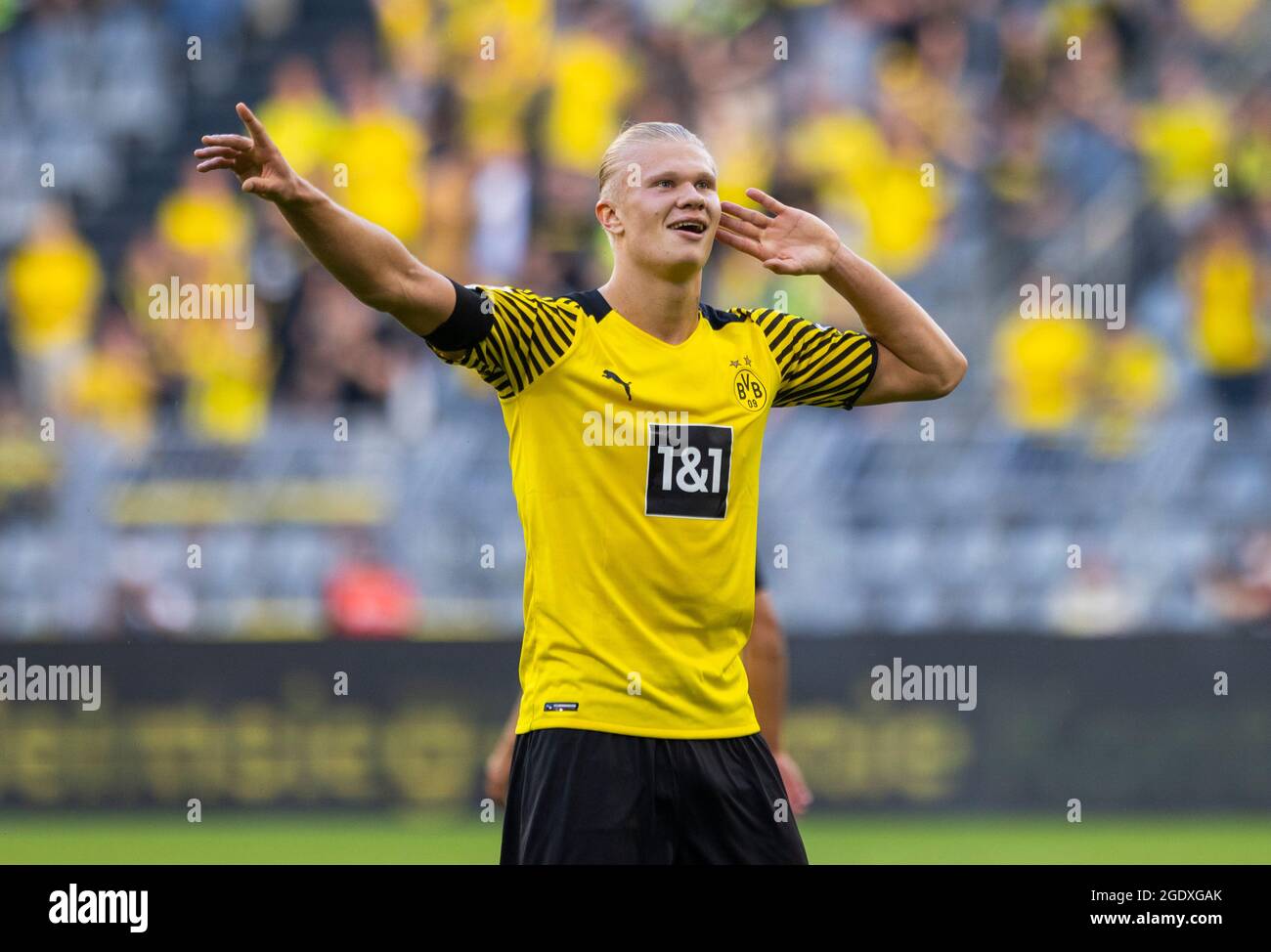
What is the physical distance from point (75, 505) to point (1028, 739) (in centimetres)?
593

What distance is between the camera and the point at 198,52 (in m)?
12.8

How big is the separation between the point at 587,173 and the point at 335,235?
27.1 ft

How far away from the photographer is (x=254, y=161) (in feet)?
13.2

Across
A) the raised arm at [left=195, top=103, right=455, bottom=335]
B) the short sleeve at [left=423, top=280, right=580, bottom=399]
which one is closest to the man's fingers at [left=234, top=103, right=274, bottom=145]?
the raised arm at [left=195, top=103, right=455, bottom=335]

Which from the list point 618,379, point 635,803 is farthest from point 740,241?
point 635,803

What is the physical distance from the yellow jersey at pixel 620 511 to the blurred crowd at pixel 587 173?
7.16 metres

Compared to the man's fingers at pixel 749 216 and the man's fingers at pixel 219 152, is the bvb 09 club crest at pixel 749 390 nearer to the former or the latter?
the man's fingers at pixel 749 216

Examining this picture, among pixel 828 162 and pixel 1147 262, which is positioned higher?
pixel 828 162

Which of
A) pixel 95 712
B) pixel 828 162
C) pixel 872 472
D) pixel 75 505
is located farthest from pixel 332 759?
pixel 828 162

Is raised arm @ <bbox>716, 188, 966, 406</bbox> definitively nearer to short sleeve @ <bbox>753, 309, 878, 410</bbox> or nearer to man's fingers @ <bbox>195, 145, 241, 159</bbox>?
short sleeve @ <bbox>753, 309, 878, 410</bbox>

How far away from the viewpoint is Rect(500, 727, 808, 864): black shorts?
4145mm

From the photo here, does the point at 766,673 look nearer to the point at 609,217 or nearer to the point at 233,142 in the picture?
the point at 609,217

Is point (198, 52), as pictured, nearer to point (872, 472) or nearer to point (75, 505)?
point (75, 505)

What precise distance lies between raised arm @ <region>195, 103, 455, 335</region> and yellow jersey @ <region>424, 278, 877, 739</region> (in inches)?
4.1
